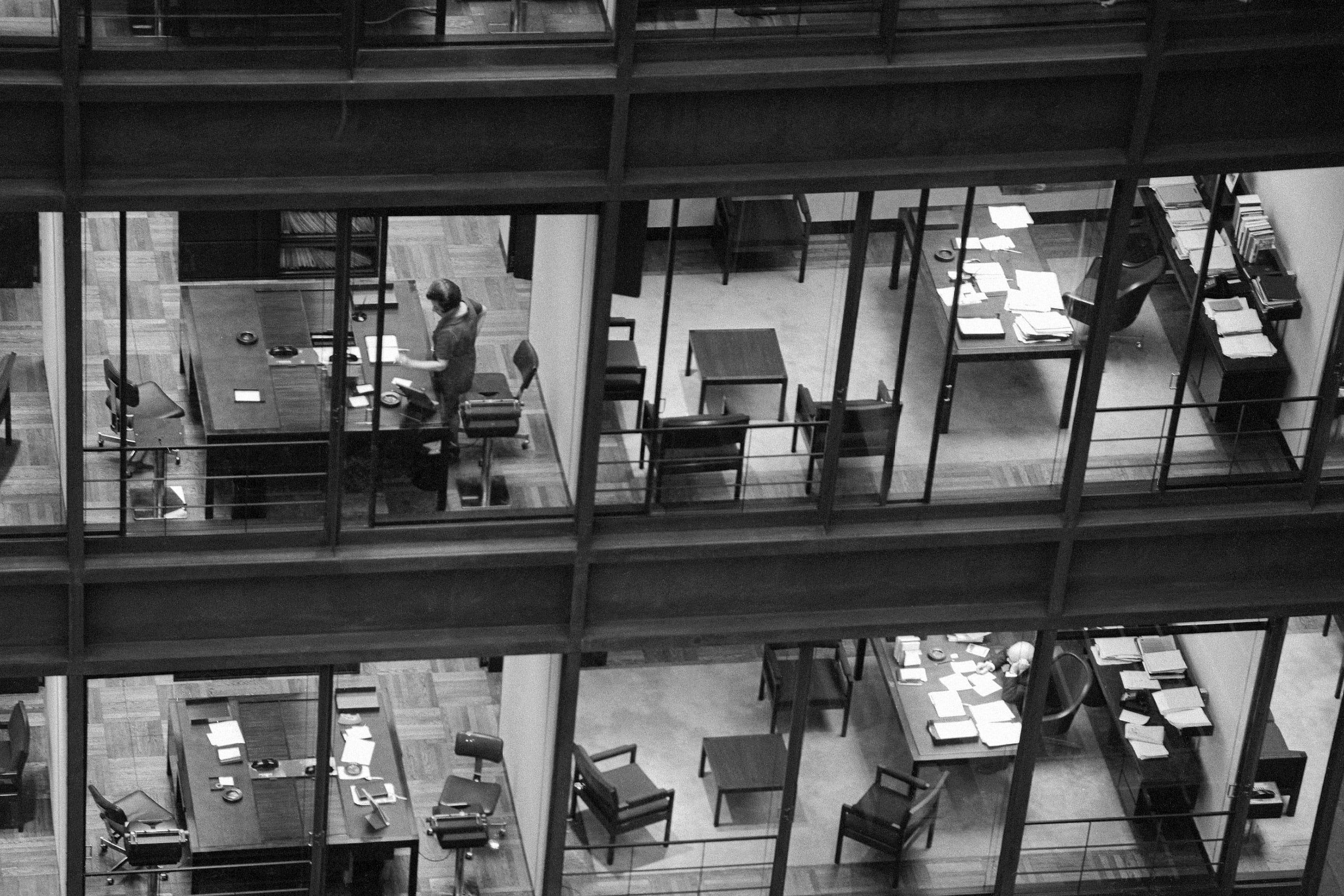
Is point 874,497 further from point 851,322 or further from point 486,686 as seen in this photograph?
point 486,686

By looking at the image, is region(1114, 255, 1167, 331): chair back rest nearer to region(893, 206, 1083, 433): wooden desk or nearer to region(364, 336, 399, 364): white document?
region(893, 206, 1083, 433): wooden desk

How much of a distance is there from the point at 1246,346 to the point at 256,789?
7.48 m

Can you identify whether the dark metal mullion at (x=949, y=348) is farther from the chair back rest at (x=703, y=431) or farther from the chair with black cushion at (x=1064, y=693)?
the chair with black cushion at (x=1064, y=693)

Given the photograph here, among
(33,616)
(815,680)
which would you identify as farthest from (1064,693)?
(33,616)

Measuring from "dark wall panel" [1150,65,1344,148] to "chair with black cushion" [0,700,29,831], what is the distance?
8.50 metres

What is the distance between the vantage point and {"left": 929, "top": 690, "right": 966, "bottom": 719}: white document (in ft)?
57.2

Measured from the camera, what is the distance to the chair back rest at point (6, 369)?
1573 centimetres

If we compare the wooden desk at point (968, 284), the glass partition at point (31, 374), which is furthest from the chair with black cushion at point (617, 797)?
the glass partition at point (31, 374)

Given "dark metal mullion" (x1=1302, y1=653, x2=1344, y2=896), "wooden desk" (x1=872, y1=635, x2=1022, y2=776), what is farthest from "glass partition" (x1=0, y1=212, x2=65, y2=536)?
"dark metal mullion" (x1=1302, y1=653, x2=1344, y2=896)

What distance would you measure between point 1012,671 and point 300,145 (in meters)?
6.42

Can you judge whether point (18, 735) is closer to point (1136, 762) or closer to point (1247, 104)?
point (1136, 762)

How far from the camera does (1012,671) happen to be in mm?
17375

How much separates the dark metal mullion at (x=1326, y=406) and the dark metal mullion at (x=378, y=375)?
246 inches

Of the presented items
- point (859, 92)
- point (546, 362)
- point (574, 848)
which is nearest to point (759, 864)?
point (574, 848)
